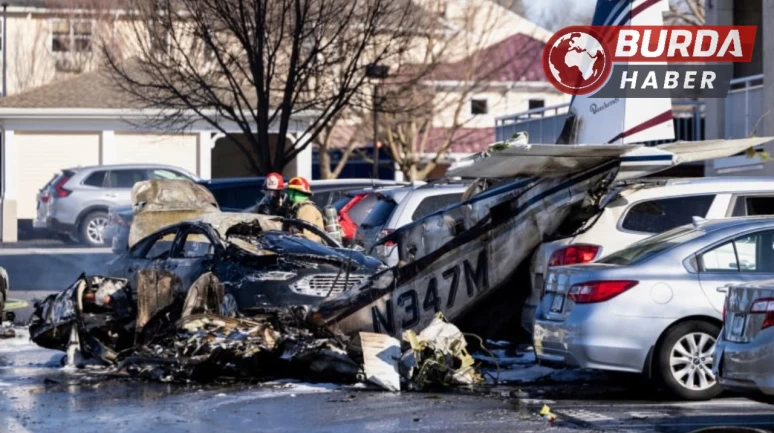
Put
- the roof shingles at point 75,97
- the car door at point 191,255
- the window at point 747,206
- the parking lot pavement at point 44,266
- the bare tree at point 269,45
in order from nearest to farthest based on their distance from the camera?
the window at point 747,206 → the car door at point 191,255 → the parking lot pavement at point 44,266 → the bare tree at point 269,45 → the roof shingles at point 75,97

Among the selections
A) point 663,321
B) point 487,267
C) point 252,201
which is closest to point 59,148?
point 252,201

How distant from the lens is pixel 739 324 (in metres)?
7.38

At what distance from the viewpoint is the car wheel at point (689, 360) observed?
31.3 ft

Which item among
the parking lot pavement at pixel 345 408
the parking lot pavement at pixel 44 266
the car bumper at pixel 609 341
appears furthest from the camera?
the parking lot pavement at pixel 44 266

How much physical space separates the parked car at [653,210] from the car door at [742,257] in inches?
50.9

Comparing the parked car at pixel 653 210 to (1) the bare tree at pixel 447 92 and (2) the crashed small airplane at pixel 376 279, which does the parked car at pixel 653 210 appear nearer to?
(2) the crashed small airplane at pixel 376 279

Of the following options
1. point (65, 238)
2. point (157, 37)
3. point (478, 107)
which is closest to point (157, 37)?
point (157, 37)

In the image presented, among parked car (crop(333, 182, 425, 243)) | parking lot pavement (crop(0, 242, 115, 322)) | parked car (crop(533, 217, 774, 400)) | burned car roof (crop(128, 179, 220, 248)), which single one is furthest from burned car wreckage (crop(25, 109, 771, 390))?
burned car roof (crop(128, 179, 220, 248))

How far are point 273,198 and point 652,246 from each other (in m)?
6.96

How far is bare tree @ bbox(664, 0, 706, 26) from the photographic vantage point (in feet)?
146

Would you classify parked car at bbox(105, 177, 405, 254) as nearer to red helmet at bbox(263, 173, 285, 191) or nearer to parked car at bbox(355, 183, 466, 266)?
red helmet at bbox(263, 173, 285, 191)

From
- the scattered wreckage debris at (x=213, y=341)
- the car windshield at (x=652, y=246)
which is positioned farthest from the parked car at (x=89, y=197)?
the car windshield at (x=652, y=246)

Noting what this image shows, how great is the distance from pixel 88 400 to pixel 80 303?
95.0 inches

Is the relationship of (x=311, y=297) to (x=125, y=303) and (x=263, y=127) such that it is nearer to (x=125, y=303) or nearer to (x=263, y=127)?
(x=125, y=303)
